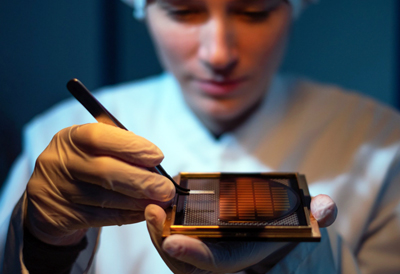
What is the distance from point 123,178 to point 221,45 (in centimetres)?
32

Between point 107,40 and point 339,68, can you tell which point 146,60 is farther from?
point 339,68

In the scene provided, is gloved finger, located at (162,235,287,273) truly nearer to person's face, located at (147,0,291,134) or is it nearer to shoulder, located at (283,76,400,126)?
person's face, located at (147,0,291,134)

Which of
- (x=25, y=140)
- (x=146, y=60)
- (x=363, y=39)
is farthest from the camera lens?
(x=146, y=60)

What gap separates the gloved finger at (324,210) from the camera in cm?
41

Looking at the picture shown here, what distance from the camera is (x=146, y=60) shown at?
52.9 inches

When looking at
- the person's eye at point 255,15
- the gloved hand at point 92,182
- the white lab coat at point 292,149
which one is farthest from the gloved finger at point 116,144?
the person's eye at point 255,15

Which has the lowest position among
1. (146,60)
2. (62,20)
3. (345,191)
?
(345,191)

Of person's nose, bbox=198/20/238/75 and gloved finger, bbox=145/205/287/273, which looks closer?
gloved finger, bbox=145/205/287/273

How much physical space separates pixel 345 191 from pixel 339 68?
0.58 metres

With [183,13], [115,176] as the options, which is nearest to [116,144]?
[115,176]

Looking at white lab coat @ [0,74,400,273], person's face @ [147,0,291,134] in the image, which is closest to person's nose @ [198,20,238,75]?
person's face @ [147,0,291,134]

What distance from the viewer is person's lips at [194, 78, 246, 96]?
709 millimetres

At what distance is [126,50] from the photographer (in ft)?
4.31

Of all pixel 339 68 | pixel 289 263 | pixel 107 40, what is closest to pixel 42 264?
pixel 289 263
